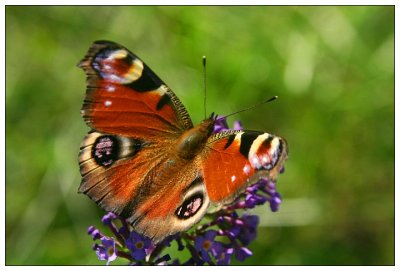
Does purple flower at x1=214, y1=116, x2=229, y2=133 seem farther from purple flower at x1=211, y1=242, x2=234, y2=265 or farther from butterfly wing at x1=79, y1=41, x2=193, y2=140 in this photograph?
purple flower at x1=211, y1=242, x2=234, y2=265

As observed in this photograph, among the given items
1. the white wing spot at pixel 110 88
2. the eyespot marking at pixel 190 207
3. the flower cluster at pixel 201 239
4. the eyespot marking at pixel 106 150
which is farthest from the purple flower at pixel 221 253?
the white wing spot at pixel 110 88

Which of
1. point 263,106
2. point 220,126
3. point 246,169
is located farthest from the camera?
point 263,106

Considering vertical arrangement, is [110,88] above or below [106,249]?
above

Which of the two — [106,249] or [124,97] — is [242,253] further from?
[124,97]

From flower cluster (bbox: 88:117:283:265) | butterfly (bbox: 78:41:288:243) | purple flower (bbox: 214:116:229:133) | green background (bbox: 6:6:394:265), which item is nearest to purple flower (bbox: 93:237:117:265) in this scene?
flower cluster (bbox: 88:117:283:265)

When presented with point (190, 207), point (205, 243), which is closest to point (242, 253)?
point (205, 243)

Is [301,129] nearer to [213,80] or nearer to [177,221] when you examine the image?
[213,80]

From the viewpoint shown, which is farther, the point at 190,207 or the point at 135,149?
the point at 135,149
